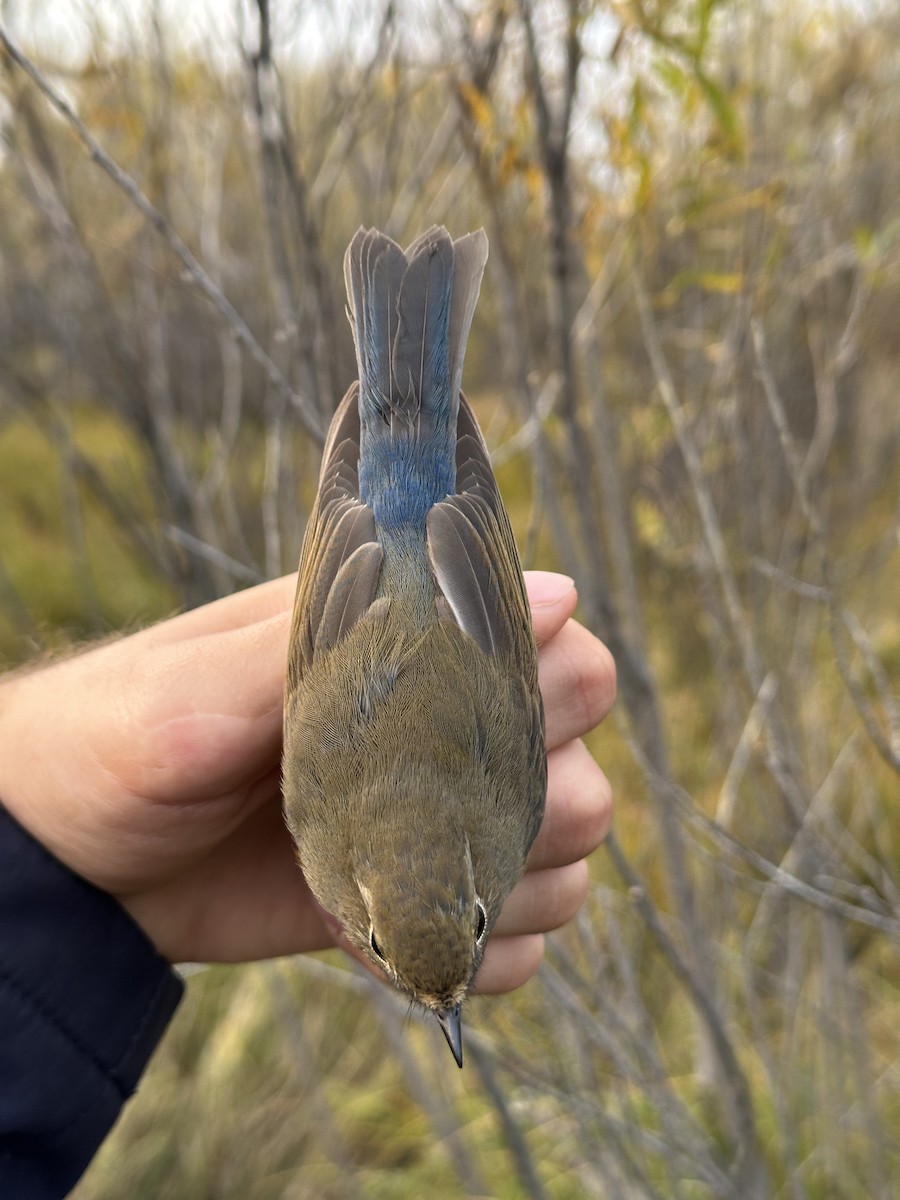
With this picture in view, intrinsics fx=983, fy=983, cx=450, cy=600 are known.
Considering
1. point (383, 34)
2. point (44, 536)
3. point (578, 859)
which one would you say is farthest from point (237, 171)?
point (44, 536)

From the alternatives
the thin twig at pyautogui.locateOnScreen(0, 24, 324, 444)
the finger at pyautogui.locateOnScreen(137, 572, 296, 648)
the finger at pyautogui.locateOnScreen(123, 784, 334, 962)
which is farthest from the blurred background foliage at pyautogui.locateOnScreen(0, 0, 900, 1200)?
the finger at pyautogui.locateOnScreen(123, 784, 334, 962)

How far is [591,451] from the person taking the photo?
14.5 ft

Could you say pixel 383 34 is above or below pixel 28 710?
above

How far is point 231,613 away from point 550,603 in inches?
26.7

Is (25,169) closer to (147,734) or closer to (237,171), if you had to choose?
(147,734)

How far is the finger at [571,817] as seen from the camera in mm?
2152

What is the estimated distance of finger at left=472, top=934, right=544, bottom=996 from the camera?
86.4 inches

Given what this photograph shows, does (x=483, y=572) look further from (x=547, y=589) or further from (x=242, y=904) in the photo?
(x=242, y=904)

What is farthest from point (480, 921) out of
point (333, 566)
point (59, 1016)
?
point (59, 1016)

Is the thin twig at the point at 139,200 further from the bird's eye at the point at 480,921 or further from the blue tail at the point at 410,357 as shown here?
the bird's eye at the point at 480,921

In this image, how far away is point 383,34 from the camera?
6.90 ft

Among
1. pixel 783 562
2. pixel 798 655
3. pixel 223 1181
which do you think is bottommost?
pixel 223 1181

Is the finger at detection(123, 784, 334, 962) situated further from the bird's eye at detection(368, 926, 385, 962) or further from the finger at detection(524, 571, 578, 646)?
the finger at detection(524, 571, 578, 646)

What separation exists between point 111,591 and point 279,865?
6.55 m
